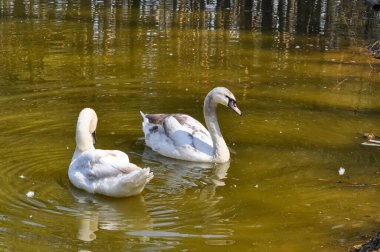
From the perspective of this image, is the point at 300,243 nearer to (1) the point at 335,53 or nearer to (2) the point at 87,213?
(2) the point at 87,213

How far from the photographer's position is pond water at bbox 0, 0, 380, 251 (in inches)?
300

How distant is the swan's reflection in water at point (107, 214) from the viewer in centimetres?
760

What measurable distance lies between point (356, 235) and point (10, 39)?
12.5 metres

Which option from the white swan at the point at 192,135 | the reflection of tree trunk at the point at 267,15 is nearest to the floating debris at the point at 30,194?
the white swan at the point at 192,135

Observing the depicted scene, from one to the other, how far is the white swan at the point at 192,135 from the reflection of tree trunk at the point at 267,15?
1134cm

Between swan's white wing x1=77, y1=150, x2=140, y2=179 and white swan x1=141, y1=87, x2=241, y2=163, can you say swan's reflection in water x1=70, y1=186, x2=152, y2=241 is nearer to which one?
swan's white wing x1=77, y1=150, x2=140, y2=179

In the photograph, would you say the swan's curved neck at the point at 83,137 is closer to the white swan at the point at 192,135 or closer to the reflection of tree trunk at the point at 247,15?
the white swan at the point at 192,135

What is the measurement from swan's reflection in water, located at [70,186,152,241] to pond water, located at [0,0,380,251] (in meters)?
0.02

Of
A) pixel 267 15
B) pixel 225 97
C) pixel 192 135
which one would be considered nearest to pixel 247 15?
pixel 267 15

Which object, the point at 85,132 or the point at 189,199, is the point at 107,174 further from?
the point at 189,199

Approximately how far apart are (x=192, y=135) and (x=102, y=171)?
6.94ft

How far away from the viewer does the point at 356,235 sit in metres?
7.54

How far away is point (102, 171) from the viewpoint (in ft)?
28.0

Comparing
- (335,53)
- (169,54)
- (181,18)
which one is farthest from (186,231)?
(181,18)
